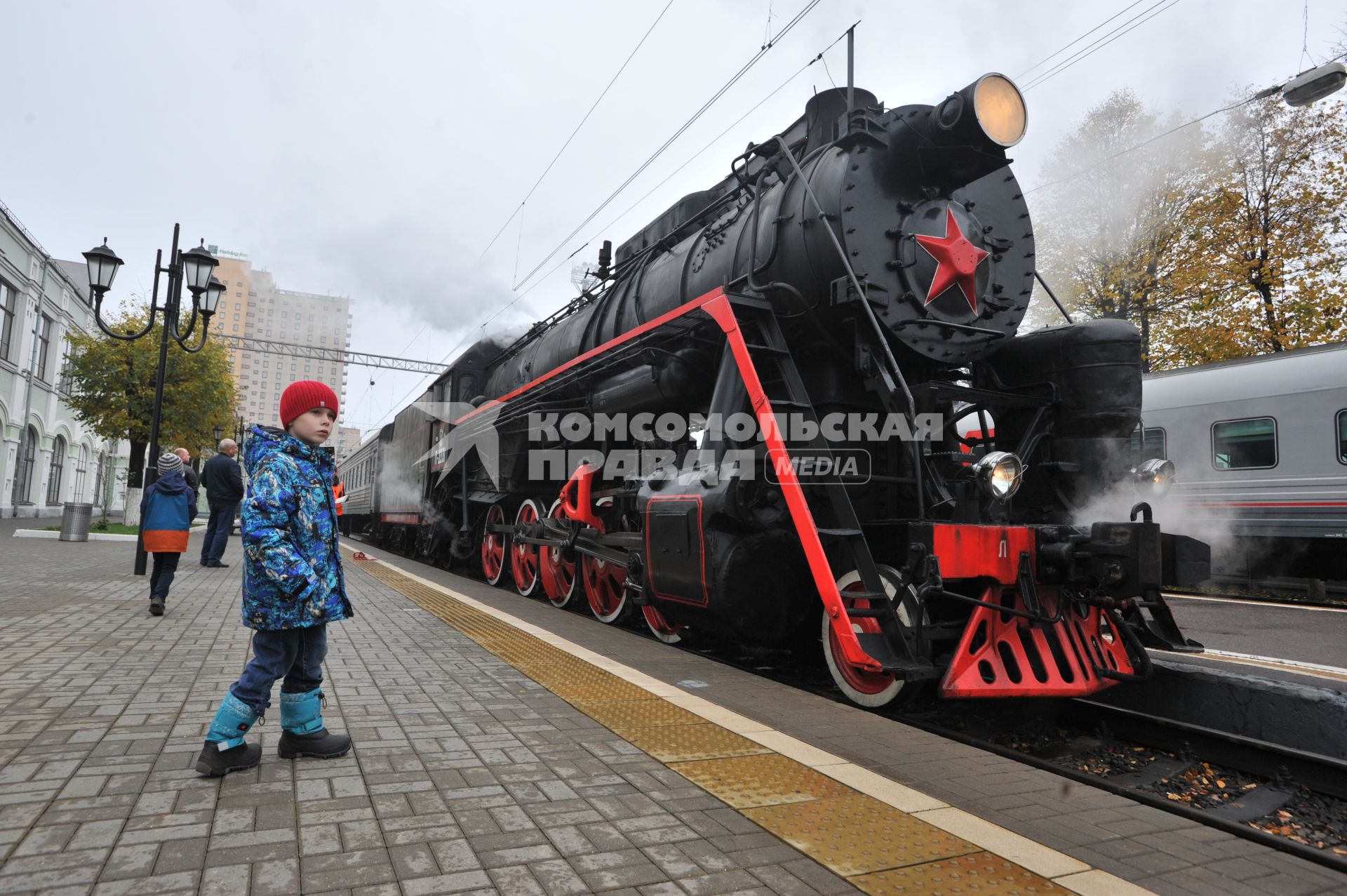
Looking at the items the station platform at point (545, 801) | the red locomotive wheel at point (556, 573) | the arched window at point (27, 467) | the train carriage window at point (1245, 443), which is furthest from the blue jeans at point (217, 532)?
the arched window at point (27, 467)

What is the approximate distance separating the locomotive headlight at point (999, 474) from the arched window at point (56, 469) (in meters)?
35.3

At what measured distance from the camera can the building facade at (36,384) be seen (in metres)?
24.1

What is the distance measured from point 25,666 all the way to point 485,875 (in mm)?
3528

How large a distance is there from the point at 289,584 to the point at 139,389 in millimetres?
19897

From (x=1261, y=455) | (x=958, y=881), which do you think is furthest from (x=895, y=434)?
(x=1261, y=455)

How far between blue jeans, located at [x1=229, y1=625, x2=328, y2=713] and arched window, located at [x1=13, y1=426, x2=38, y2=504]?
99.4 feet

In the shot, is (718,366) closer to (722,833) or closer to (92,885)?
(722,833)

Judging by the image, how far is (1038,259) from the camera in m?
19.6

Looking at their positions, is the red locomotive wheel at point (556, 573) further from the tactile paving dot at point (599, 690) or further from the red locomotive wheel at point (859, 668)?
the red locomotive wheel at point (859, 668)

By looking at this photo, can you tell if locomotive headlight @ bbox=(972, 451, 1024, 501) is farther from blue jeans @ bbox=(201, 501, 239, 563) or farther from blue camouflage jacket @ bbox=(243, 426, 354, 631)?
blue jeans @ bbox=(201, 501, 239, 563)

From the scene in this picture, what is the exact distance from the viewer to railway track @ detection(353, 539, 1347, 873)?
3111 millimetres

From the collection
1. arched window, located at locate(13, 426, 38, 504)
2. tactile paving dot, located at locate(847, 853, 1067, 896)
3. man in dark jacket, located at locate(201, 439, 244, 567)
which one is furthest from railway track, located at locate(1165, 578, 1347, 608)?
arched window, located at locate(13, 426, 38, 504)

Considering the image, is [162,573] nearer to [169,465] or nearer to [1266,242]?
[169,465]

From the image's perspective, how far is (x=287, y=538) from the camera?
288 centimetres
